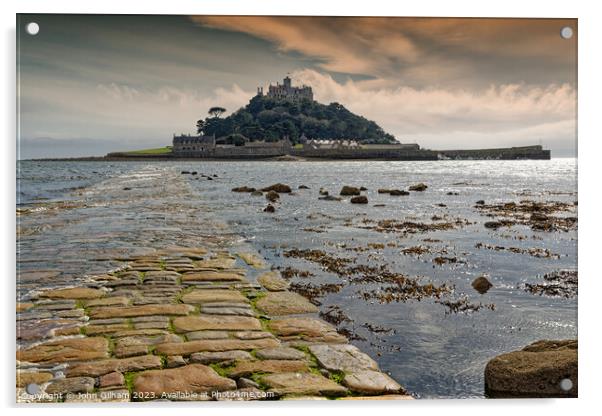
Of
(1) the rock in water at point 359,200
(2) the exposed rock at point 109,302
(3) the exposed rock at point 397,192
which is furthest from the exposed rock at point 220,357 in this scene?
(3) the exposed rock at point 397,192

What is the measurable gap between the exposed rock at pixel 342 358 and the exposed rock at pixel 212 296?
154cm

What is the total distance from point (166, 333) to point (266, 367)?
1.13 metres

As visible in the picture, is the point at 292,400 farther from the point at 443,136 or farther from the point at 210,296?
the point at 443,136

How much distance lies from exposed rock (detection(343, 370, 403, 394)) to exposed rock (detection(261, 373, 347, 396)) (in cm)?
10

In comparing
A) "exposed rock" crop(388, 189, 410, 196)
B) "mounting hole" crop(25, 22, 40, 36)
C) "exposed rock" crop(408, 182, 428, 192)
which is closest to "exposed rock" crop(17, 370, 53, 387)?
"mounting hole" crop(25, 22, 40, 36)

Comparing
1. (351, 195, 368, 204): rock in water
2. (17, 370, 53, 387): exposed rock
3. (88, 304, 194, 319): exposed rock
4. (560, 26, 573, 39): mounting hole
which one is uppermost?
(560, 26, 573, 39): mounting hole

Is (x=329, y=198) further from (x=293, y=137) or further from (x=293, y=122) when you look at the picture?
(x=293, y=122)

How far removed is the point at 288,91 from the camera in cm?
788

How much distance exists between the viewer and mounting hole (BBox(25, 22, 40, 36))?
6367 millimetres

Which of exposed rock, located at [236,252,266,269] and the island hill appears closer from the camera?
the island hill

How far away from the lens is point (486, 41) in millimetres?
7121

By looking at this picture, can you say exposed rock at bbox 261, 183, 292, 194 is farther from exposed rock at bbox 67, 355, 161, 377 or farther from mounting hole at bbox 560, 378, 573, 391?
exposed rock at bbox 67, 355, 161, 377

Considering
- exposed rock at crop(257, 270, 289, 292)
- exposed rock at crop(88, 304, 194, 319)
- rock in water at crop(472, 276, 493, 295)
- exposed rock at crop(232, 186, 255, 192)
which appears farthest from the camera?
exposed rock at crop(232, 186, 255, 192)

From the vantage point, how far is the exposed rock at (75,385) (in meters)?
4.56
